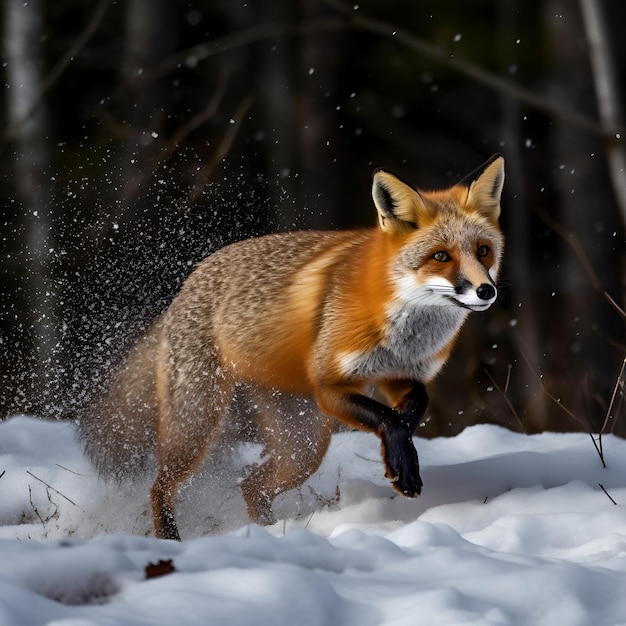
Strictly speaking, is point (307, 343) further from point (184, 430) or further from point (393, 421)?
point (184, 430)

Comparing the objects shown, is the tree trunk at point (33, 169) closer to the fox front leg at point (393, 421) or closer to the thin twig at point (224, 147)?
the thin twig at point (224, 147)

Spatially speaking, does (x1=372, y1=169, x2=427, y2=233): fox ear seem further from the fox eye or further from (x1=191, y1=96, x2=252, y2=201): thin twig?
(x1=191, y1=96, x2=252, y2=201): thin twig

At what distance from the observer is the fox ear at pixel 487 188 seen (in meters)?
4.90

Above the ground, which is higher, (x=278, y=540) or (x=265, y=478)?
(x=278, y=540)

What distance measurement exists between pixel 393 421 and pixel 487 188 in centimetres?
142

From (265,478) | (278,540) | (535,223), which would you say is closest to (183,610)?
(278,540)

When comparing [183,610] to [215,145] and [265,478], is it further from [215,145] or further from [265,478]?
[215,145]

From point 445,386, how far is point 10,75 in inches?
372

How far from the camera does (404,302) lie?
15.4 ft

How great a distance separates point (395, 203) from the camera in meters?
4.83

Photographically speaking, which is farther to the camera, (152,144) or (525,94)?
(152,144)

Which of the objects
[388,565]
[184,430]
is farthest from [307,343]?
[388,565]

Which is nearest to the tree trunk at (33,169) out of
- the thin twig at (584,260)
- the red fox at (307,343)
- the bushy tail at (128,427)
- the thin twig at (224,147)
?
the thin twig at (224,147)

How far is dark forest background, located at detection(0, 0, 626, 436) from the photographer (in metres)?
10.7
